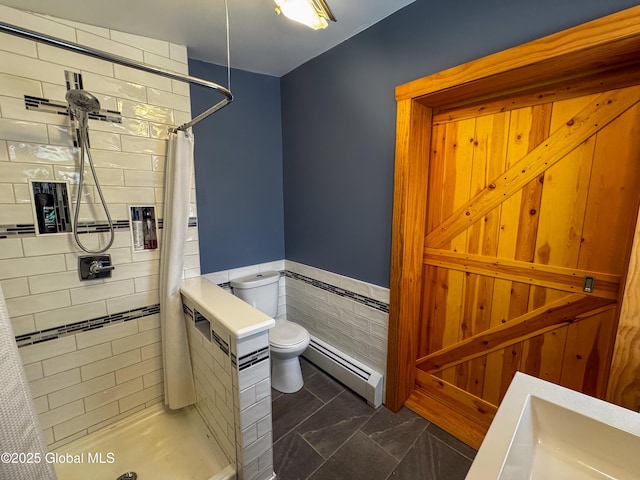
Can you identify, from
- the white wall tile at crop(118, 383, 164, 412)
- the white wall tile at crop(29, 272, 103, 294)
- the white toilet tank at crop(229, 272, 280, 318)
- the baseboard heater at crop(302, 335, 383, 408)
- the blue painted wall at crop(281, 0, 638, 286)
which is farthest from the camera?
the white toilet tank at crop(229, 272, 280, 318)

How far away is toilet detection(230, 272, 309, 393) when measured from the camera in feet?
6.38

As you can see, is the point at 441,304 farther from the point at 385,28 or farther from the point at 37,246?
the point at 37,246

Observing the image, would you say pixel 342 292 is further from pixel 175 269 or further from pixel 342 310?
pixel 175 269

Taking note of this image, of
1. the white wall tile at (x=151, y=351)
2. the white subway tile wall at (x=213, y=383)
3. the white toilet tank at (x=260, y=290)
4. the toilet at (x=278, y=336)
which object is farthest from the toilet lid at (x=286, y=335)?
the white wall tile at (x=151, y=351)

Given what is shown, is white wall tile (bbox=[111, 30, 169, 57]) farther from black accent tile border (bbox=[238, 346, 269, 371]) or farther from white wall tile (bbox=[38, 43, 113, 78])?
black accent tile border (bbox=[238, 346, 269, 371])

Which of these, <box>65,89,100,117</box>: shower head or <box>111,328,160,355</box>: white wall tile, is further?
<box>111,328,160,355</box>: white wall tile

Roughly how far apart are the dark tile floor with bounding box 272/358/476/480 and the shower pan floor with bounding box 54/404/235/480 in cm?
39

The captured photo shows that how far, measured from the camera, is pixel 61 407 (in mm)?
1551

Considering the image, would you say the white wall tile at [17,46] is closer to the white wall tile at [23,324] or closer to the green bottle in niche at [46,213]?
the green bottle in niche at [46,213]

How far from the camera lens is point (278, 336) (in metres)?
2.00

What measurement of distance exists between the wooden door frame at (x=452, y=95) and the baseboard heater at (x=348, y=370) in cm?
9

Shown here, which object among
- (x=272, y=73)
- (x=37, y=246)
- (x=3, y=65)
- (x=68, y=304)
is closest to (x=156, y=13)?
(x=3, y=65)

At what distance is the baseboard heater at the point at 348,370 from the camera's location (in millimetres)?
1863

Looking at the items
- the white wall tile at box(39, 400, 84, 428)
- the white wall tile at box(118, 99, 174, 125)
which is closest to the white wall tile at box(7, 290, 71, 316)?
the white wall tile at box(39, 400, 84, 428)
